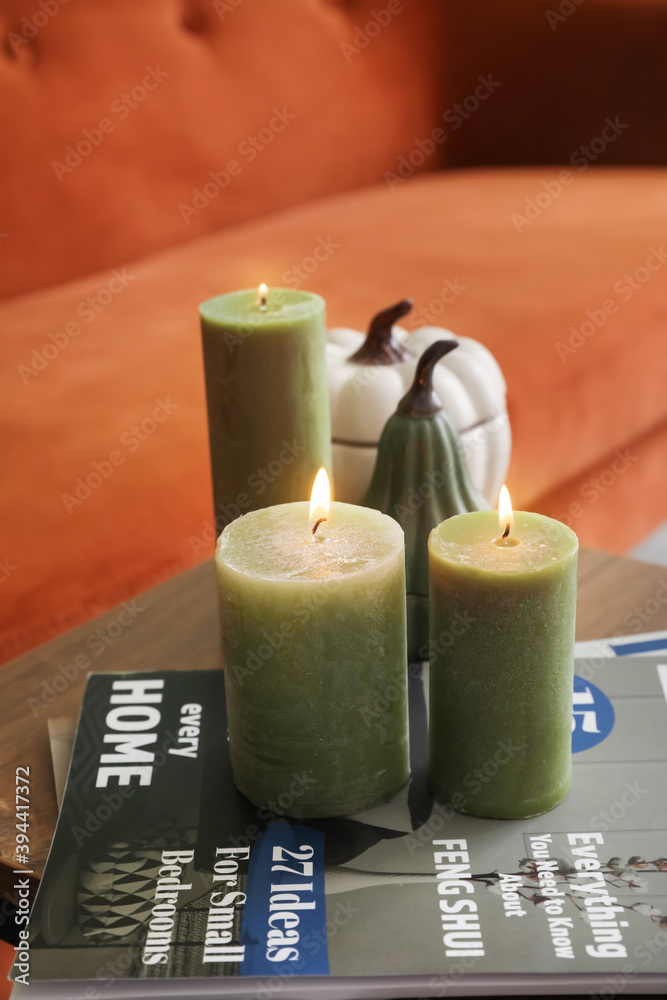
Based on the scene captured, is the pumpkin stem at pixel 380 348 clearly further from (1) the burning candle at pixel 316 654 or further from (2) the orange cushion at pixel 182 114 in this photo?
(2) the orange cushion at pixel 182 114

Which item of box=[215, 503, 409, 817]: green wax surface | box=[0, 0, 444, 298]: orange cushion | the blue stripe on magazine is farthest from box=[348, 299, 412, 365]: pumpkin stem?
box=[0, 0, 444, 298]: orange cushion

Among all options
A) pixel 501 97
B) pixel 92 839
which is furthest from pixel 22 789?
pixel 501 97

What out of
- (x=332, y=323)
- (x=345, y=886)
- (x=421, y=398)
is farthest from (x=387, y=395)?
(x=332, y=323)

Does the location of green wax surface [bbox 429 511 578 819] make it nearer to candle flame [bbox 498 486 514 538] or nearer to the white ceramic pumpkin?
candle flame [bbox 498 486 514 538]

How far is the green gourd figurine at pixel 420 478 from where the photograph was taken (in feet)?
2.26

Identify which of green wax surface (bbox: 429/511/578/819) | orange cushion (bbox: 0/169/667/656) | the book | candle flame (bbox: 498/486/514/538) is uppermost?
candle flame (bbox: 498/486/514/538)

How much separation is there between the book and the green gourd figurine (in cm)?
10

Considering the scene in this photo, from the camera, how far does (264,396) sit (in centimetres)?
71

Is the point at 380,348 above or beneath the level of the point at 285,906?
above

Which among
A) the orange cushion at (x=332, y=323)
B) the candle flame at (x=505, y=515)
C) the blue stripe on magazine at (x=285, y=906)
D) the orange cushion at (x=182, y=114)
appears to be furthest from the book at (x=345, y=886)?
the orange cushion at (x=182, y=114)

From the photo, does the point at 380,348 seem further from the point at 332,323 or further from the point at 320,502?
the point at 332,323

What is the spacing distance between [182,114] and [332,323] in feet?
1.80

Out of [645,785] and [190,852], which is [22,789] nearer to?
[190,852]

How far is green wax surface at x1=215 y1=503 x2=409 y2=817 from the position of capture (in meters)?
0.53
